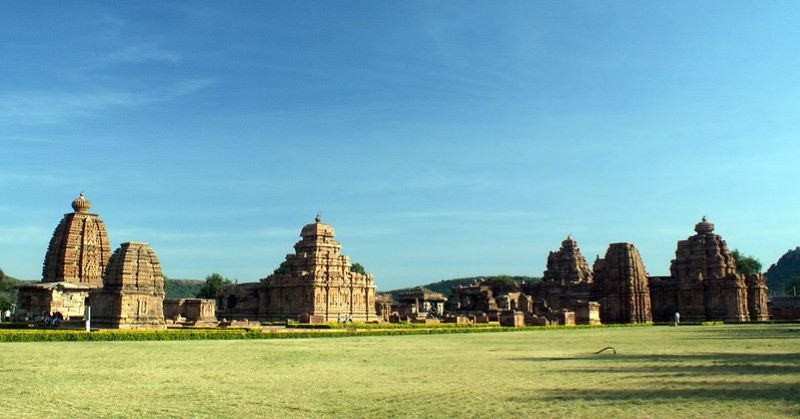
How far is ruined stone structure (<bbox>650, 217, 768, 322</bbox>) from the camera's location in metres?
75.3

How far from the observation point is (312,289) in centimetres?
7181

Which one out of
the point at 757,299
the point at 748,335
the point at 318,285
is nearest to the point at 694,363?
the point at 748,335

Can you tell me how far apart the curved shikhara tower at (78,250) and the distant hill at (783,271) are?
158 m

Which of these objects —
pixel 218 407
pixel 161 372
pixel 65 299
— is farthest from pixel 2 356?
pixel 65 299

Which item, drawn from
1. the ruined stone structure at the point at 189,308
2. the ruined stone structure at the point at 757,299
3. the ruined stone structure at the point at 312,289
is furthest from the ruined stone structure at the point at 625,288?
the ruined stone structure at the point at 189,308

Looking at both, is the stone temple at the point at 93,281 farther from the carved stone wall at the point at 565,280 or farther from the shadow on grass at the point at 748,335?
the carved stone wall at the point at 565,280

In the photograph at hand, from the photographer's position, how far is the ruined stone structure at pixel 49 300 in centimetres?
5728

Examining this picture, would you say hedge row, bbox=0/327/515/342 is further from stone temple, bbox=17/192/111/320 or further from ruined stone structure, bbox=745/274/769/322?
ruined stone structure, bbox=745/274/769/322

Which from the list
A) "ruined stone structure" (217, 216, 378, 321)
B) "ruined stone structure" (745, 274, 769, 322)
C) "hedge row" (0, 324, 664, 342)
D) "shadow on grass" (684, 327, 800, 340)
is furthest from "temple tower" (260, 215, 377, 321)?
"ruined stone structure" (745, 274, 769, 322)

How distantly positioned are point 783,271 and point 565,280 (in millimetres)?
122257

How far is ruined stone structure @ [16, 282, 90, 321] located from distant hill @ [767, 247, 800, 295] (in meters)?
163

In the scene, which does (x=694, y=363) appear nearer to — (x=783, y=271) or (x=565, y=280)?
(x=565, y=280)

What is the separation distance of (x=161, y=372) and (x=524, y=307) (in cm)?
6354

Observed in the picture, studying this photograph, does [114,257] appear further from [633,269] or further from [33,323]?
[633,269]
